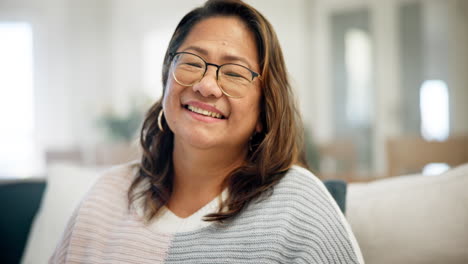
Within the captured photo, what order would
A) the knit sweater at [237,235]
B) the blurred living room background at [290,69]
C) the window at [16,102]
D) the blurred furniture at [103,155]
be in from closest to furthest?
1. the knit sweater at [237,235]
2. the blurred furniture at [103,155]
3. the blurred living room background at [290,69]
4. the window at [16,102]

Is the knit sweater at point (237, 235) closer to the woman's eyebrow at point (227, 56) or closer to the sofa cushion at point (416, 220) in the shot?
Result: the sofa cushion at point (416, 220)

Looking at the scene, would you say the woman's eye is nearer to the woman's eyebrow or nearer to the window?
the woman's eyebrow

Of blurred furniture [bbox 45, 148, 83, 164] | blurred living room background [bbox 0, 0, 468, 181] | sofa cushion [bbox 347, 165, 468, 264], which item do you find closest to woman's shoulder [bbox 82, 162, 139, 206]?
sofa cushion [bbox 347, 165, 468, 264]

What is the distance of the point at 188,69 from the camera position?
968 millimetres

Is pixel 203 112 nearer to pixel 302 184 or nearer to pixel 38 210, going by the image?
pixel 302 184

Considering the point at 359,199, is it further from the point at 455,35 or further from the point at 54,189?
the point at 455,35

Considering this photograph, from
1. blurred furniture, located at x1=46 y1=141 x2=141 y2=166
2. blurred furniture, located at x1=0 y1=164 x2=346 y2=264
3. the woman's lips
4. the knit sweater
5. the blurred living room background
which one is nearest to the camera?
the knit sweater

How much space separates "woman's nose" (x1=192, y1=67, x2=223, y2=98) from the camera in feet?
3.06

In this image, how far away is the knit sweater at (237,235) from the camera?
84 centimetres

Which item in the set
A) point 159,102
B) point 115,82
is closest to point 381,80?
point 115,82

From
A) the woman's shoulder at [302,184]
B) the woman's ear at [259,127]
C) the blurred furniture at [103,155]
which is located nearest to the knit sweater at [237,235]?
the woman's shoulder at [302,184]

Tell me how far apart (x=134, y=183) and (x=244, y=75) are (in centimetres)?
45

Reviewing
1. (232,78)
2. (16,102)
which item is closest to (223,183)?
(232,78)

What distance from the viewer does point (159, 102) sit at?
45.8 inches
